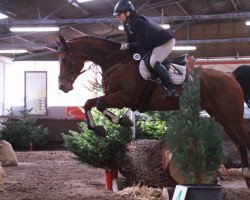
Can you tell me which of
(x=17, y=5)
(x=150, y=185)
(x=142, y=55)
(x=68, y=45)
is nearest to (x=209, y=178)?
(x=150, y=185)

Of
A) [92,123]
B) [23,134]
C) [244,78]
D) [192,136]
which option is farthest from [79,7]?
[192,136]

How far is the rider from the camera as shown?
540 centimetres

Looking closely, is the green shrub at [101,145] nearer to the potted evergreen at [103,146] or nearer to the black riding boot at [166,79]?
the potted evergreen at [103,146]

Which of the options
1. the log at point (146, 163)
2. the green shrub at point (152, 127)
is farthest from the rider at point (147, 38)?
the green shrub at point (152, 127)

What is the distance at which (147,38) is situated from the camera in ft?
18.0

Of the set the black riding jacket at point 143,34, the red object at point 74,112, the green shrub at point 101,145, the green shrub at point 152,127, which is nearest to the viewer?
the black riding jacket at point 143,34

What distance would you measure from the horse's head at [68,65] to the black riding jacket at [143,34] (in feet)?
2.35

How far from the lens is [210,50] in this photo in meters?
22.5

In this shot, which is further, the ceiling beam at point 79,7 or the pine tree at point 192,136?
the ceiling beam at point 79,7

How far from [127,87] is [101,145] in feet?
3.42

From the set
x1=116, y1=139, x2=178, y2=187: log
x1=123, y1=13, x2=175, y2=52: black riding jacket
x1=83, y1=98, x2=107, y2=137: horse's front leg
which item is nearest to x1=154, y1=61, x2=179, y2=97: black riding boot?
x1=123, y1=13, x2=175, y2=52: black riding jacket

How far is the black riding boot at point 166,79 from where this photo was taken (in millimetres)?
5451

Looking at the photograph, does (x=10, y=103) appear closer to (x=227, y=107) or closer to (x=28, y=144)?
(x=28, y=144)

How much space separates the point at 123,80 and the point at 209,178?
6.64 ft
